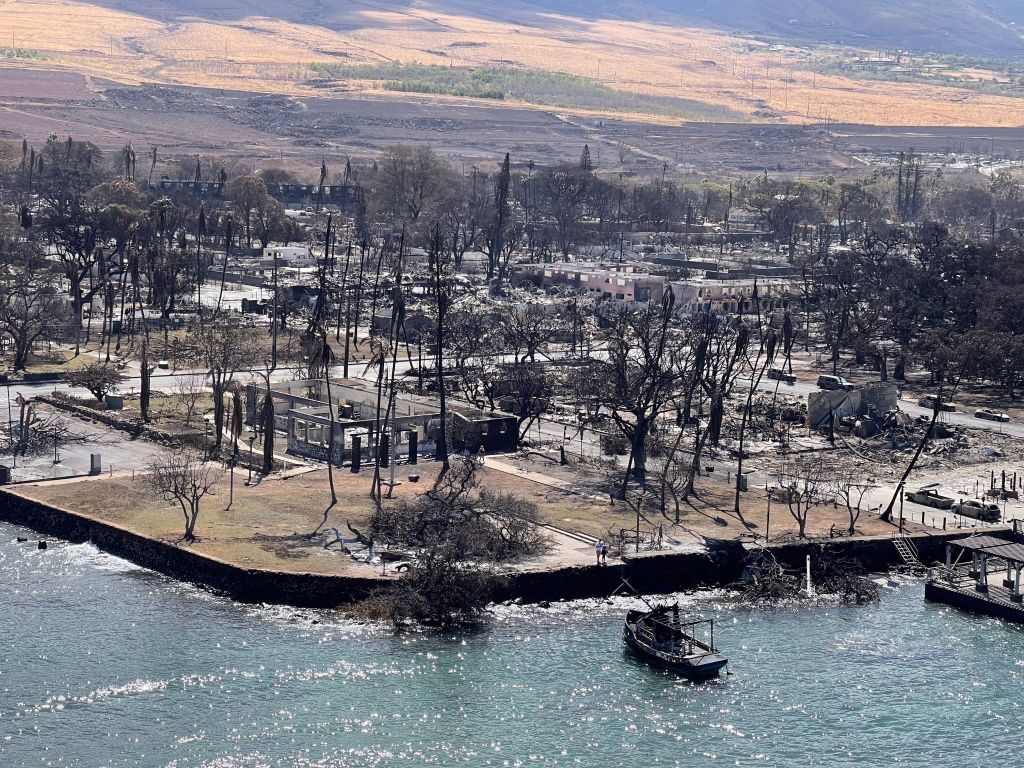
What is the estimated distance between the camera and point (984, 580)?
40406mm

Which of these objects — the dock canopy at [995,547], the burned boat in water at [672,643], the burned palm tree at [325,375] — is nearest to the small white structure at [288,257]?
the burned palm tree at [325,375]

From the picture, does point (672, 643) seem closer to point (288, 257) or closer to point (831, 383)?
point (831, 383)

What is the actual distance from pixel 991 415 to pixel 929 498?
1389 centimetres

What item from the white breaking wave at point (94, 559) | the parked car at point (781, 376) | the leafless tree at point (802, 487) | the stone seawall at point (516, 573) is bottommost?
the white breaking wave at point (94, 559)

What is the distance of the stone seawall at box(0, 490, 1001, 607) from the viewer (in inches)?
1522

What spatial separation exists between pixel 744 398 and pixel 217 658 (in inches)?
Result: 1202

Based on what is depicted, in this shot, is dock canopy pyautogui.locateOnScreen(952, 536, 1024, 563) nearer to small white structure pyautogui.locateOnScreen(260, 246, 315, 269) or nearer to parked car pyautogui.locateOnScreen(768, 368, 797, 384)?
parked car pyautogui.locateOnScreen(768, 368, 797, 384)

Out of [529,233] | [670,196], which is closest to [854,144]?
[670,196]

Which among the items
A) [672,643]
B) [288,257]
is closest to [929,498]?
[672,643]

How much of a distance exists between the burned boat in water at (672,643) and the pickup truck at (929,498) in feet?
40.5

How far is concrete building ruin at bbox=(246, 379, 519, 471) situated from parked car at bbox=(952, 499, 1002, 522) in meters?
13.0

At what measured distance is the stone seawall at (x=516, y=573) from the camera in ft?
127

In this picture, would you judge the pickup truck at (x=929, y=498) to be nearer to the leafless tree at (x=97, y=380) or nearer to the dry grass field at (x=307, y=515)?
the dry grass field at (x=307, y=515)

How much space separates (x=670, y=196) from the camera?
132000 mm
